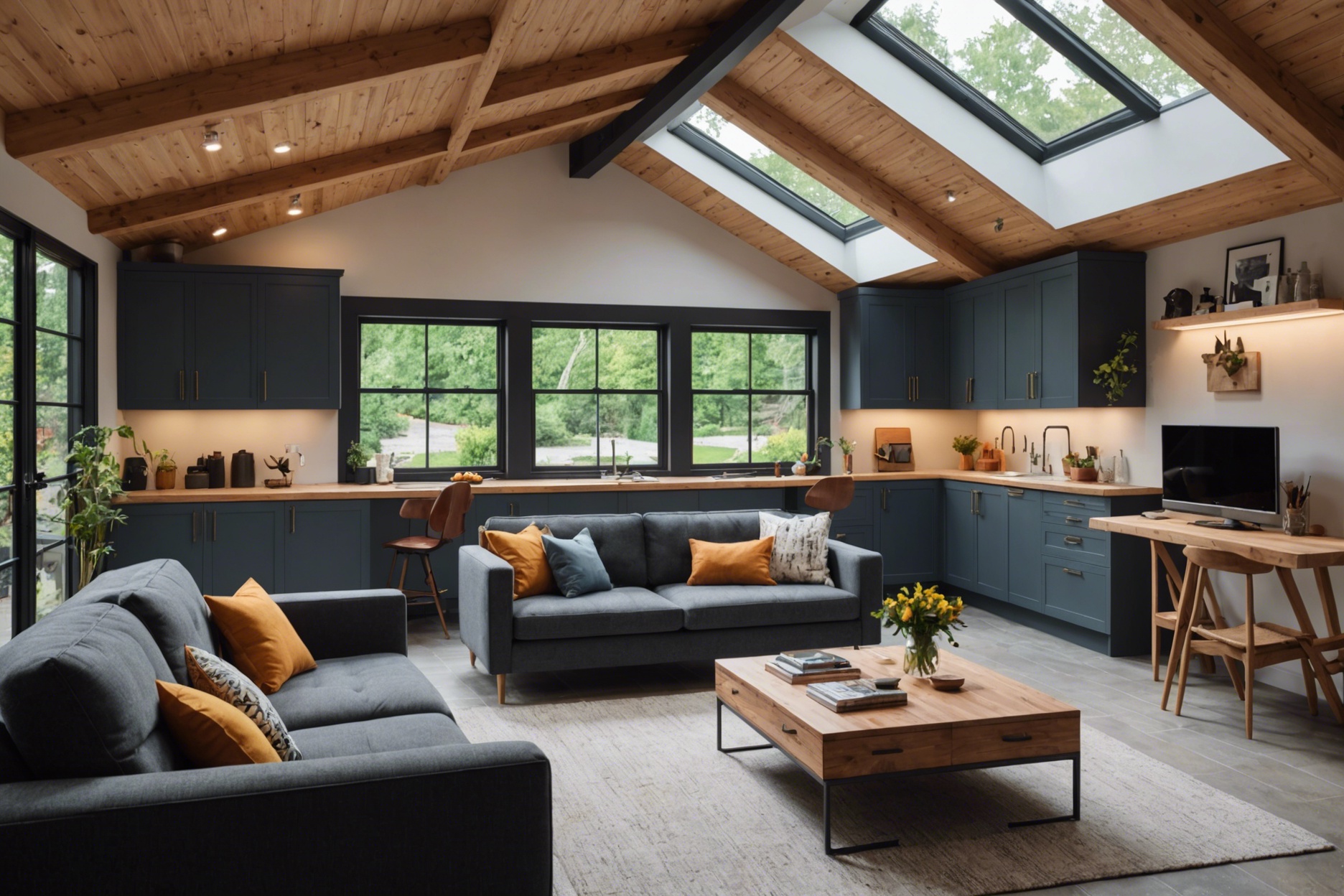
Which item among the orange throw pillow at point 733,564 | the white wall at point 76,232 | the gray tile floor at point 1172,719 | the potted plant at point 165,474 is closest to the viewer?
the gray tile floor at point 1172,719

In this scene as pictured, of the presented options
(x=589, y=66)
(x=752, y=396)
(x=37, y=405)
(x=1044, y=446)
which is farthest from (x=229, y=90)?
(x=1044, y=446)

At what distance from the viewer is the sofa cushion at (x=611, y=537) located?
536 centimetres

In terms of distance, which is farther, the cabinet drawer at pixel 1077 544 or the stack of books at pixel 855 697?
the cabinet drawer at pixel 1077 544

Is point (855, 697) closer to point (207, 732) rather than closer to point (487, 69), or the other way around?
point (207, 732)

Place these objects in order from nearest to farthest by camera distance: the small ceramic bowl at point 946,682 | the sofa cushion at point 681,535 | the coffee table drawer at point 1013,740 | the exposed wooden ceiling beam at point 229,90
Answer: the coffee table drawer at point 1013,740, the small ceramic bowl at point 946,682, the exposed wooden ceiling beam at point 229,90, the sofa cushion at point 681,535

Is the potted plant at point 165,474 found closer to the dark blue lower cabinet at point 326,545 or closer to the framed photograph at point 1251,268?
the dark blue lower cabinet at point 326,545

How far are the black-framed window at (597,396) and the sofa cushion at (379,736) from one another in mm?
4528

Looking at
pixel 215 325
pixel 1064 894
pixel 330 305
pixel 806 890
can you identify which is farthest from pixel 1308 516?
pixel 215 325

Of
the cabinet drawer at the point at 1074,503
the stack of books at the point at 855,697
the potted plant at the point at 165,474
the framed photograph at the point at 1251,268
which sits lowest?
the stack of books at the point at 855,697

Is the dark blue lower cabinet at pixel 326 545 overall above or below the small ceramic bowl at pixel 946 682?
above

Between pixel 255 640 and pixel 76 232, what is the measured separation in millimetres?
3157

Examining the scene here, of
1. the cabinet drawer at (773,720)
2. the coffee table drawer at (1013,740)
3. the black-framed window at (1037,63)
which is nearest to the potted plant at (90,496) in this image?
the cabinet drawer at (773,720)

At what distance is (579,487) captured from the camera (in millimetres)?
6906

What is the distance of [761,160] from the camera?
23.6ft
